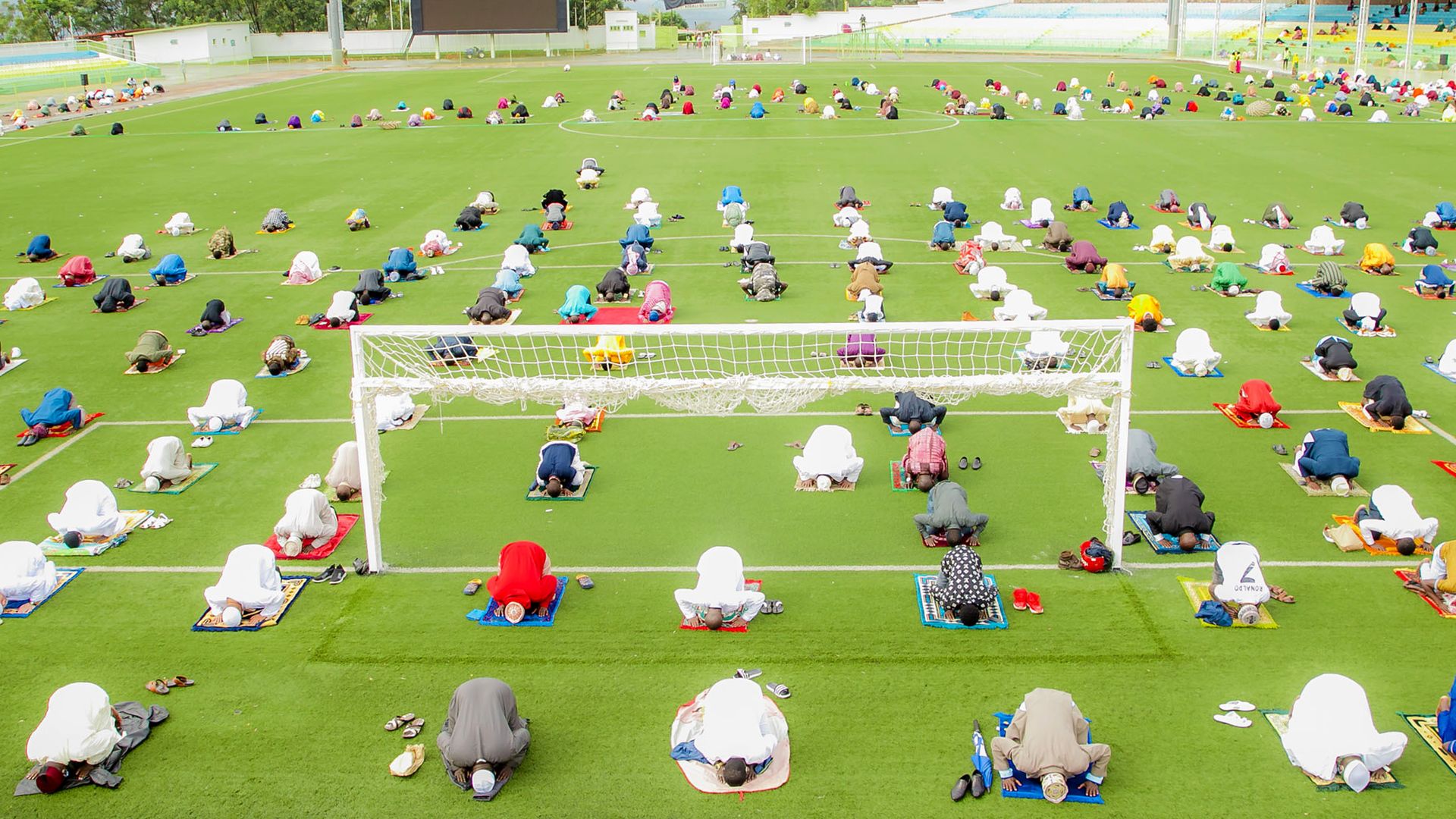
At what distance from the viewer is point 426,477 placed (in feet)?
59.1

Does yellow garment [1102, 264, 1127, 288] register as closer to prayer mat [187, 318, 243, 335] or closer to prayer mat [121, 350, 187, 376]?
prayer mat [187, 318, 243, 335]

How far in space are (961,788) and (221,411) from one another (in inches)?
591

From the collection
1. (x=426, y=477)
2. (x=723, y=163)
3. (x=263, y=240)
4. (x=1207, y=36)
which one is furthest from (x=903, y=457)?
(x=1207, y=36)

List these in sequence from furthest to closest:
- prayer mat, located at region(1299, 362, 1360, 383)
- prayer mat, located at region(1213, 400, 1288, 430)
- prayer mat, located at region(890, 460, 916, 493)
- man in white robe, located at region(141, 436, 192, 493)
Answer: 1. prayer mat, located at region(1299, 362, 1360, 383)
2. prayer mat, located at region(1213, 400, 1288, 430)
3. man in white robe, located at region(141, 436, 192, 493)
4. prayer mat, located at region(890, 460, 916, 493)

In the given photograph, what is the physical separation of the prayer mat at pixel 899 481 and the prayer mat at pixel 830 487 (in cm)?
64

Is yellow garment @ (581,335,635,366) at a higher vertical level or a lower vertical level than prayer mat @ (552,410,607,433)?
higher

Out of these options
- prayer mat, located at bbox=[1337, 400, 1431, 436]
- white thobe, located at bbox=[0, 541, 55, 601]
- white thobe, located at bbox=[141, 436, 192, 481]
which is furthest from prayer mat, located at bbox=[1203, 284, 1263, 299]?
white thobe, located at bbox=[0, 541, 55, 601]

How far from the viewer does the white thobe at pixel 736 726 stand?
35.8 feet

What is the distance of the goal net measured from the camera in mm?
94188

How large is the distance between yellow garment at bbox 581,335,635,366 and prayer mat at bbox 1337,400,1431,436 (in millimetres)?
13138

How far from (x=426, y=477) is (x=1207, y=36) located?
103 m

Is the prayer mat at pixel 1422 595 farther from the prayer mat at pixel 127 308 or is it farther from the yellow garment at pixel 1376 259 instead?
the prayer mat at pixel 127 308

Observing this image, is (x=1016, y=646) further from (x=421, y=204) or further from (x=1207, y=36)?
(x=1207, y=36)

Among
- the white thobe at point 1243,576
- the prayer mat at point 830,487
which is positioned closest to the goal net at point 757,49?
the prayer mat at point 830,487
